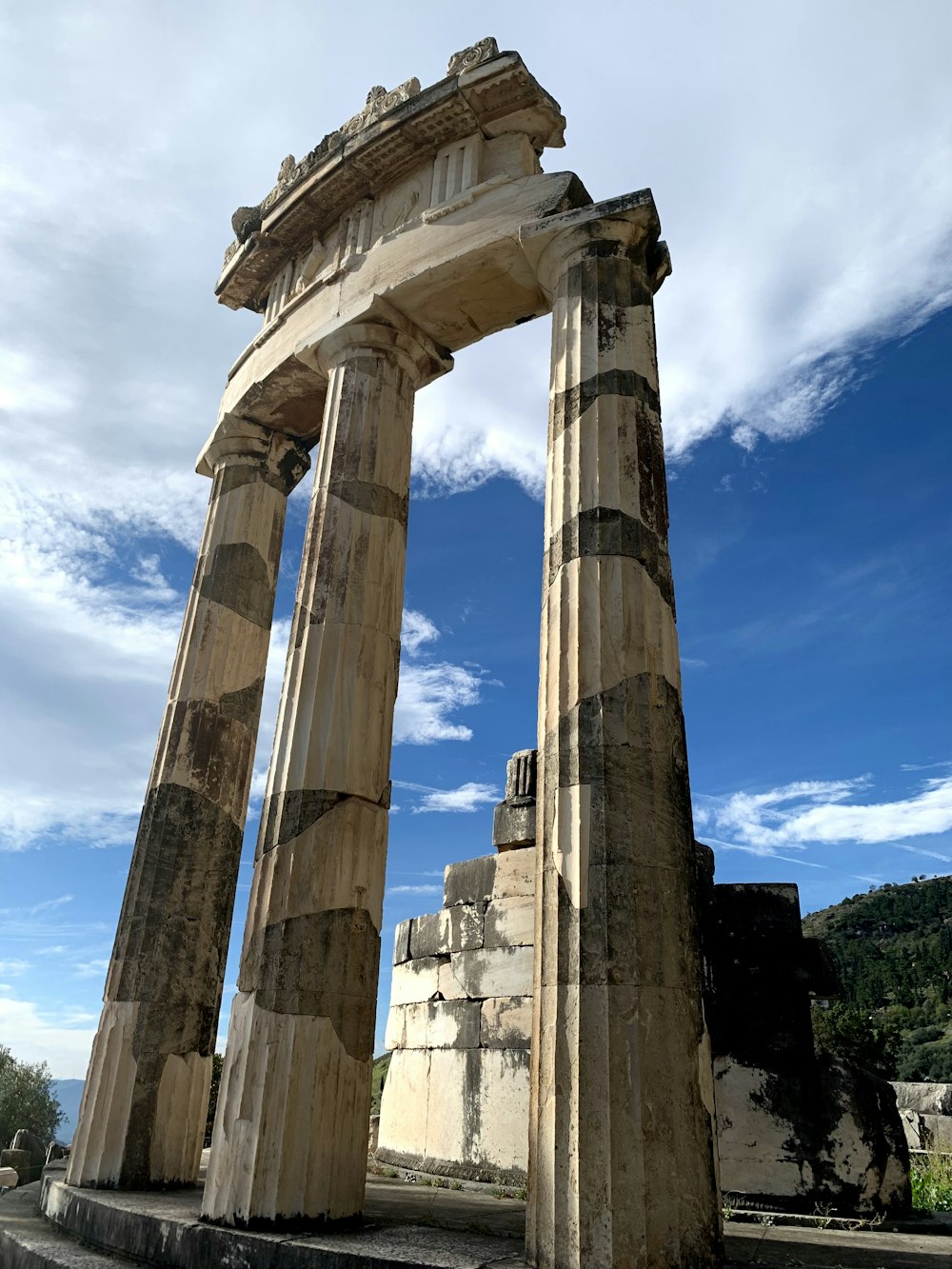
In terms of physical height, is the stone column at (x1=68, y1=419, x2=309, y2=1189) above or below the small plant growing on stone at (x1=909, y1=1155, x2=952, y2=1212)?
above

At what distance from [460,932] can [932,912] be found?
88273mm

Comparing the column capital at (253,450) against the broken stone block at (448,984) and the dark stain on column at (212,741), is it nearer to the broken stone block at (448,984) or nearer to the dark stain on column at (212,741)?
the dark stain on column at (212,741)

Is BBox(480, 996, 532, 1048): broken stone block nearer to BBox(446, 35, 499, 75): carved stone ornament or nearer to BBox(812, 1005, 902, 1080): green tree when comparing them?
BBox(446, 35, 499, 75): carved stone ornament

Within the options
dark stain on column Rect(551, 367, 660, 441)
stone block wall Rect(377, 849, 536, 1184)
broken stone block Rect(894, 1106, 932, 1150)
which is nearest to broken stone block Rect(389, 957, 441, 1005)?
stone block wall Rect(377, 849, 536, 1184)

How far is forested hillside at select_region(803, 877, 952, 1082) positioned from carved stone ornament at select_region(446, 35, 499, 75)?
24706mm

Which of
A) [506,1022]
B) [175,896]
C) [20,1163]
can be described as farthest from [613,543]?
[20,1163]

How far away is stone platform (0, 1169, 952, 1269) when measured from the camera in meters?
5.05

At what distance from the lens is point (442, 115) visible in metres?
9.91

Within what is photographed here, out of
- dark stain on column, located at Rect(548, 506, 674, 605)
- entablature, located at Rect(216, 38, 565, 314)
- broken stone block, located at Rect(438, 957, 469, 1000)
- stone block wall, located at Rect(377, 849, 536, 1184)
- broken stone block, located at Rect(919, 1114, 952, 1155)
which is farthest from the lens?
broken stone block, located at Rect(919, 1114, 952, 1155)

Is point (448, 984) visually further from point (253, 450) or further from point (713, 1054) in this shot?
point (253, 450)

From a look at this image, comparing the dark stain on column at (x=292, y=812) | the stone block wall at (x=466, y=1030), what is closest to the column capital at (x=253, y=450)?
the dark stain on column at (x=292, y=812)

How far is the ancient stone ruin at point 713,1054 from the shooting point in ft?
25.1

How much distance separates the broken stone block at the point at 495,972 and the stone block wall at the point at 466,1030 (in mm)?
12

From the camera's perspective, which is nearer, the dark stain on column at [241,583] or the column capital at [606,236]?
the column capital at [606,236]
